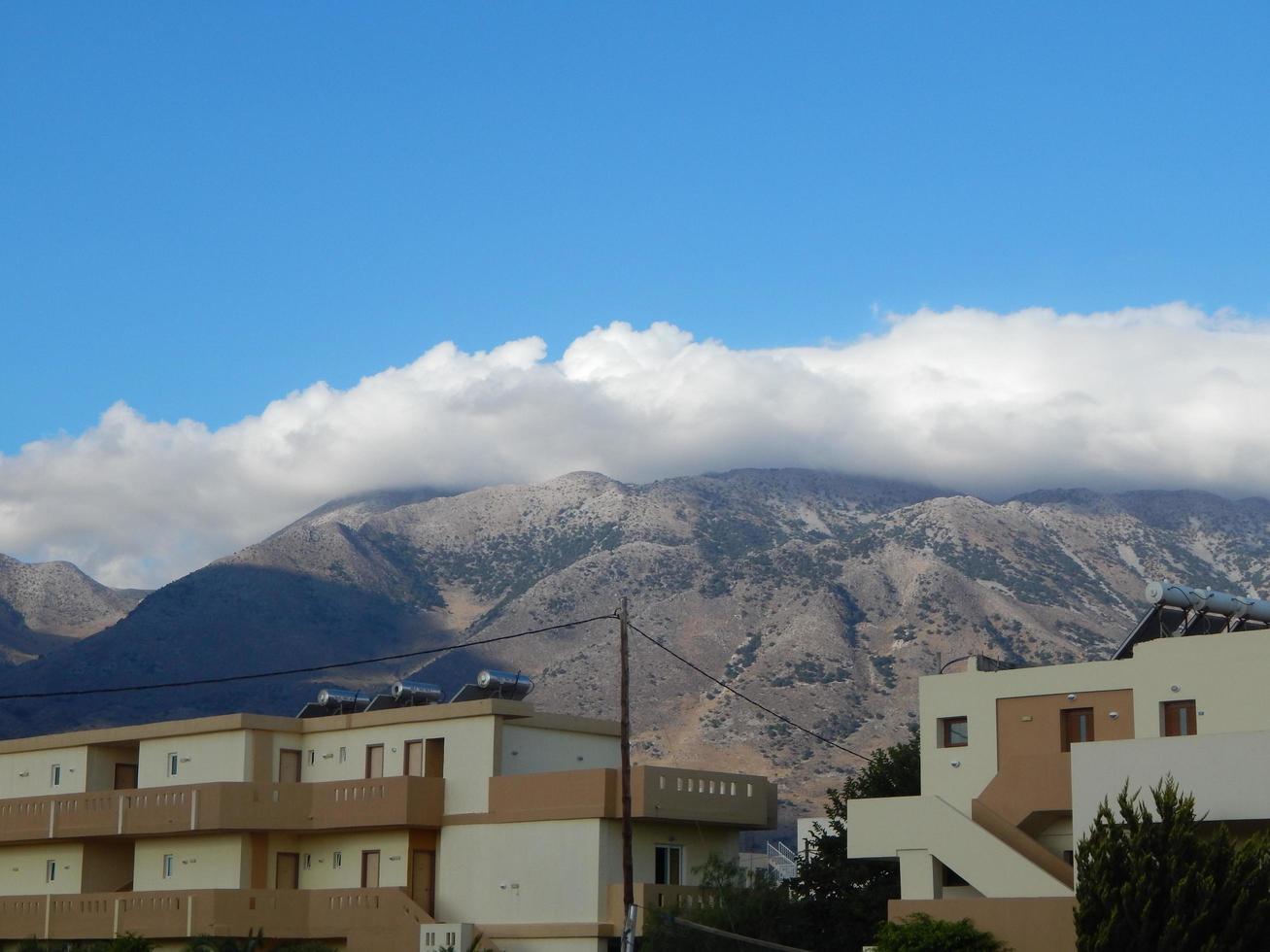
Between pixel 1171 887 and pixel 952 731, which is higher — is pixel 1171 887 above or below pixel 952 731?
below

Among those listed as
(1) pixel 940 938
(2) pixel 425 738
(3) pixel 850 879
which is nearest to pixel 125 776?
(2) pixel 425 738

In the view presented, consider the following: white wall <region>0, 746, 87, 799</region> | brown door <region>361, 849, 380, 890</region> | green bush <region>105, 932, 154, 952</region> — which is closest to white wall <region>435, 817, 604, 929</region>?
brown door <region>361, 849, 380, 890</region>

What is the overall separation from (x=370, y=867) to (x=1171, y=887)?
2713 cm

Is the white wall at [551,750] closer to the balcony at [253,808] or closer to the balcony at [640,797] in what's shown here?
the balcony at [640,797]

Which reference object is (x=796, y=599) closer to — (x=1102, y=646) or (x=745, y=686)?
(x=745, y=686)

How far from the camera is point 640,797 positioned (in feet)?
156

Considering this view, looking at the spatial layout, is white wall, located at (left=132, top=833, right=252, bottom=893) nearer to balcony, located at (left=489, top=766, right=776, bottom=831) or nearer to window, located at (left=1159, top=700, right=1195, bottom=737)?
balcony, located at (left=489, top=766, right=776, bottom=831)

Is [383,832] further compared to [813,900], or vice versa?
[383,832]

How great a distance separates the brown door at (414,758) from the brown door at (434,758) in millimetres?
267

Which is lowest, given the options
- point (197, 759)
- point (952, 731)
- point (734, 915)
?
point (734, 915)

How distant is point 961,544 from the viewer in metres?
186

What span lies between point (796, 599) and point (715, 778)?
124 metres

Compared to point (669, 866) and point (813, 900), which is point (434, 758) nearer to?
point (669, 866)

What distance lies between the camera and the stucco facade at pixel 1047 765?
117 ft
